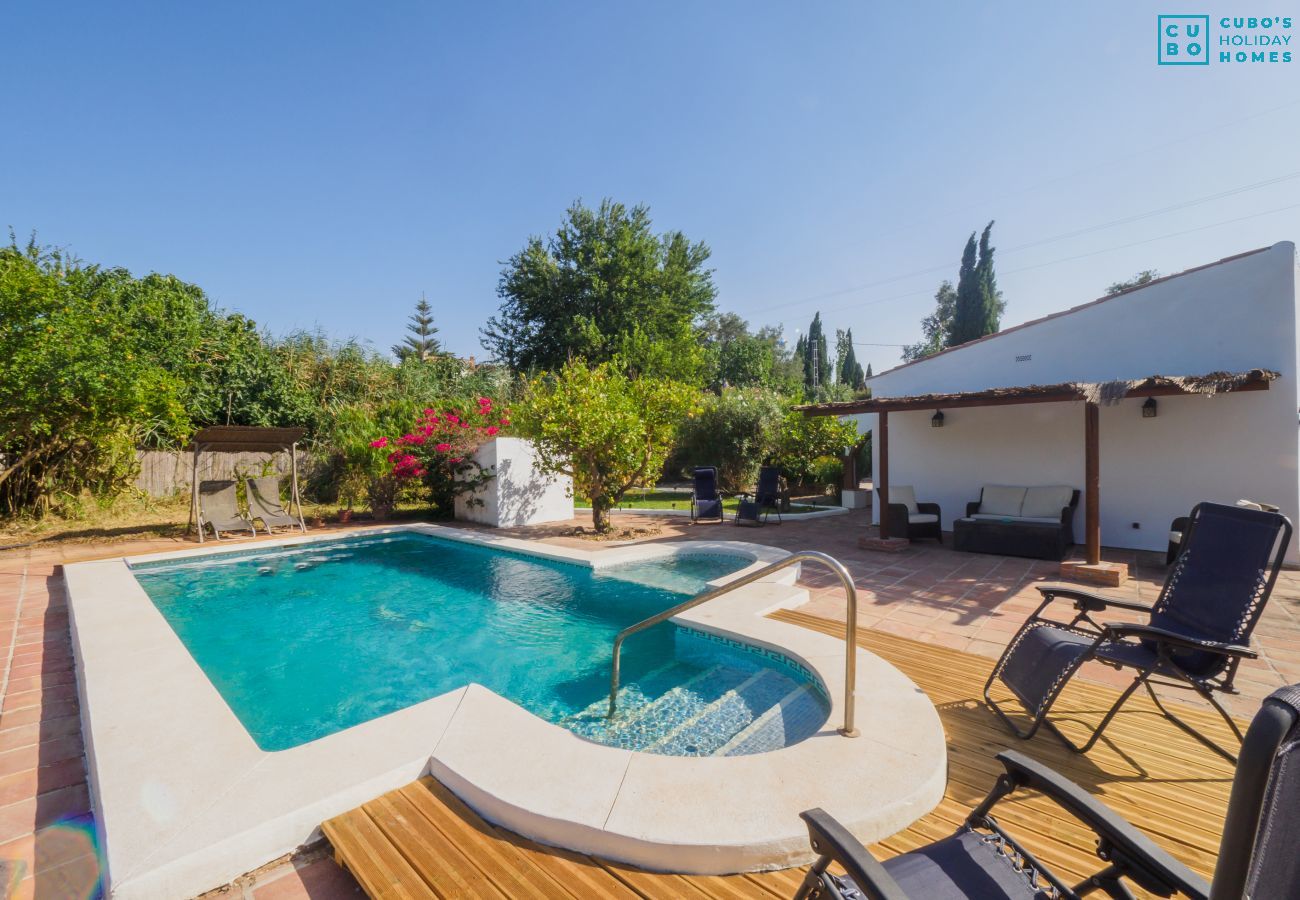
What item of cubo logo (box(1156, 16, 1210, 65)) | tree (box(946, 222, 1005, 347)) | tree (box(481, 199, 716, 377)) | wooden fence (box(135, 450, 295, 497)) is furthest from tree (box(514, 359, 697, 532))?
tree (box(946, 222, 1005, 347))

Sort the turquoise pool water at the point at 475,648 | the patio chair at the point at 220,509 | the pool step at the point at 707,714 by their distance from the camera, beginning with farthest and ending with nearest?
1. the patio chair at the point at 220,509
2. the turquoise pool water at the point at 475,648
3. the pool step at the point at 707,714

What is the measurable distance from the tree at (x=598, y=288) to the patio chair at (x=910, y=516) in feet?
50.9

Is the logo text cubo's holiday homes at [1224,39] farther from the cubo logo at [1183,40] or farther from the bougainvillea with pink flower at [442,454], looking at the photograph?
the bougainvillea with pink flower at [442,454]

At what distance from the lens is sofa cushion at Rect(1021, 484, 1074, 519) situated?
8.53m

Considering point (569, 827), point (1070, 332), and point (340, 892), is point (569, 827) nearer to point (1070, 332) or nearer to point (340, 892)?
point (340, 892)

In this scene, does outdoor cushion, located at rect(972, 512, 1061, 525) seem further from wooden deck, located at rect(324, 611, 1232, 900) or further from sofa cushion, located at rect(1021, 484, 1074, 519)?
wooden deck, located at rect(324, 611, 1232, 900)

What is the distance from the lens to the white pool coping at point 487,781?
209 centimetres

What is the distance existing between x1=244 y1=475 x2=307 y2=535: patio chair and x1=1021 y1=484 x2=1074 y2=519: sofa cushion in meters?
13.1

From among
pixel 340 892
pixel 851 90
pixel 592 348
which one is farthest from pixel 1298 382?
pixel 592 348

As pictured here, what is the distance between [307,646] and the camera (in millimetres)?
5562

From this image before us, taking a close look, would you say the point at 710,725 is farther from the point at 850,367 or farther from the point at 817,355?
the point at 850,367

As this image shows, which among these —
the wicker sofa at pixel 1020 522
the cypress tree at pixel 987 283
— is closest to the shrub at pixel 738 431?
the wicker sofa at pixel 1020 522

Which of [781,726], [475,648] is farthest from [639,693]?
[475,648]

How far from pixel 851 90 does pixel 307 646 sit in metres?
12.2
